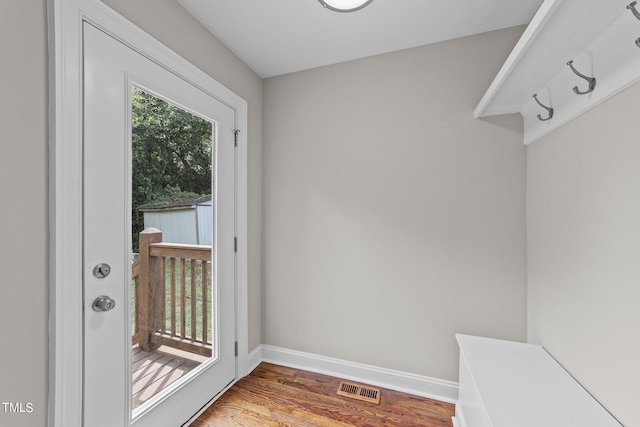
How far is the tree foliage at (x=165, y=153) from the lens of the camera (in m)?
1.29

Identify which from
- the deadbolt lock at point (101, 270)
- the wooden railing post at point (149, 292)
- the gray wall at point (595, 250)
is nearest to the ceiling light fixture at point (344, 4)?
the gray wall at point (595, 250)

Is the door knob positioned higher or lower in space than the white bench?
higher

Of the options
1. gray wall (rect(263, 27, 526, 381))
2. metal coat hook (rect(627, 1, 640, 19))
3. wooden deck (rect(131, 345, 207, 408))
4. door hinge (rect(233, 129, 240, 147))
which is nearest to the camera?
metal coat hook (rect(627, 1, 640, 19))

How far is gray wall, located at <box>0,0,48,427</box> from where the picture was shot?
0.85 meters

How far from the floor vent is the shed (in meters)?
Answer: 1.39

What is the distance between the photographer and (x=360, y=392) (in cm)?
180

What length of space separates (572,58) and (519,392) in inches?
56.2

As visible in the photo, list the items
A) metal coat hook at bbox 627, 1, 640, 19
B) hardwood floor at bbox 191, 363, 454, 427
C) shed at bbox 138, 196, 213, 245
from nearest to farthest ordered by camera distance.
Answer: metal coat hook at bbox 627, 1, 640, 19 → shed at bbox 138, 196, 213, 245 → hardwood floor at bbox 191, 363, 454, 427

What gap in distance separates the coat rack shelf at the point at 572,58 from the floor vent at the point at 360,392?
6.25 ft

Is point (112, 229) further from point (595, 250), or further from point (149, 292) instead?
point (595, 250)

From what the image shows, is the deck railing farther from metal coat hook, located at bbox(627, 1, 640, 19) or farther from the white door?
metal coat hook, located at bbox(627, 1, 640, 19)

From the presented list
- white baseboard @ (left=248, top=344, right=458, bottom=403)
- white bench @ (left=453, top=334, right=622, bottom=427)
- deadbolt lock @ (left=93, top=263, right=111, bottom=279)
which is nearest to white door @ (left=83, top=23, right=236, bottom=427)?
deadbolt lock @ (left=93, top=263, right=111, bottom=279)

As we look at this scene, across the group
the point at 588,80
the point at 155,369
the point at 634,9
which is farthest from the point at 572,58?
the point at 155,369

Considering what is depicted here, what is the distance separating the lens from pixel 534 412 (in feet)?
3.26
